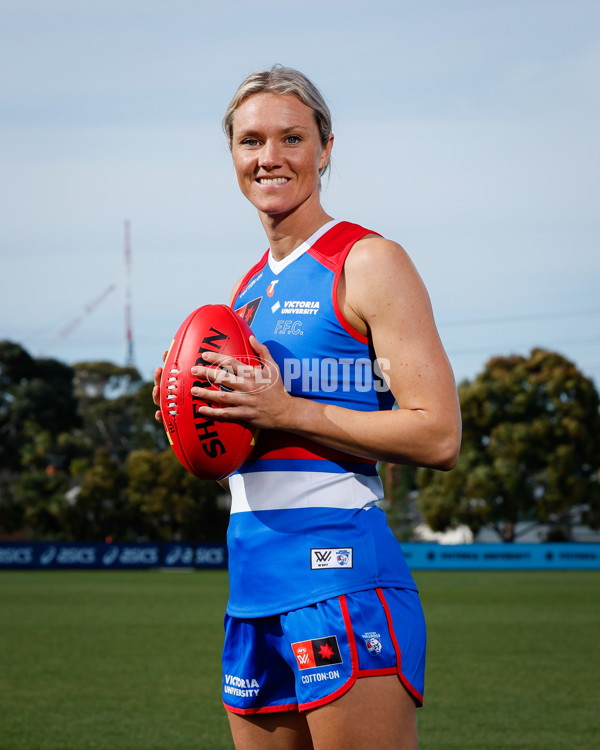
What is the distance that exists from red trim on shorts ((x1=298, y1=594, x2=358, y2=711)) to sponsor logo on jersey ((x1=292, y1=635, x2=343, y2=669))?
0.10 ft

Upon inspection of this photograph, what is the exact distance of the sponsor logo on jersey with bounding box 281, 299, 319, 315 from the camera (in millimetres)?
2330

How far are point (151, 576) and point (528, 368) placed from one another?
1997 centimetres

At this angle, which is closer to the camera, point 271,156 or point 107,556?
point 271,156

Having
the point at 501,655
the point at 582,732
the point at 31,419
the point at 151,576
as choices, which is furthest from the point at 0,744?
the point at 31,419

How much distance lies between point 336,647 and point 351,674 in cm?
7

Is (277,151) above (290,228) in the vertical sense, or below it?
above

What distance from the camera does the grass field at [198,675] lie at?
7070 millimetres

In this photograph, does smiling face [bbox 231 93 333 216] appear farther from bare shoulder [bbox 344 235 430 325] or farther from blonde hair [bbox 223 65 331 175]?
bare shoulder [bbox 344 235 430 325]

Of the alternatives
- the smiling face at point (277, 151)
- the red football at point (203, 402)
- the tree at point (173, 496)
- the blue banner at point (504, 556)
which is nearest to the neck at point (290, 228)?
the smiling face at point (277, 151)

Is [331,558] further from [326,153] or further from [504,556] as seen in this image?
[504,556]

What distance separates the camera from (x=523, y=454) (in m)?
40.1

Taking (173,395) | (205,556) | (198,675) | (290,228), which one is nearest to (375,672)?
(173,395)

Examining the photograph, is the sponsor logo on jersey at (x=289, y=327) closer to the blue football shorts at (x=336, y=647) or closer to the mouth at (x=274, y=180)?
the mouth at (x=274, y=180)

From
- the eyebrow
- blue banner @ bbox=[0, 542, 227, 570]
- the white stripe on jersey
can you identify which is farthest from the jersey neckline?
blue banner @ bbox=[0, 542, 227, 570]
